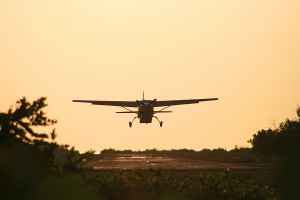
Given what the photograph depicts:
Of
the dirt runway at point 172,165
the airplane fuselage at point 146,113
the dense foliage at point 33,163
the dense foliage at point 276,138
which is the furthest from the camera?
the dense foliage at point 276,138

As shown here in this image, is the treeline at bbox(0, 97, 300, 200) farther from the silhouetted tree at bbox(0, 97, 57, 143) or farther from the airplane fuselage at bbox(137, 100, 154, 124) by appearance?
the airplane fuselage at bbox(137, 100, 154, 124)

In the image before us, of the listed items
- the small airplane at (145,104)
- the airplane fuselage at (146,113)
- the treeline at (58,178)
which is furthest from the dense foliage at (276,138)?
the treeline at (58,178)

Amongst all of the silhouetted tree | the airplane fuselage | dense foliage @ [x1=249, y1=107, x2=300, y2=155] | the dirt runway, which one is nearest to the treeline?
the silhouetted tree

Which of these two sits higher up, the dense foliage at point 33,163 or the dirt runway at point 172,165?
the dirt runway at point 172,165

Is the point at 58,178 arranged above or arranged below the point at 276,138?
below

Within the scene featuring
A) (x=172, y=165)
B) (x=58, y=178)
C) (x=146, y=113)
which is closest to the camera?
(x=58, y=178)

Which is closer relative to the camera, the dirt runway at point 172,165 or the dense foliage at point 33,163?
the dense foliage at point 33,163

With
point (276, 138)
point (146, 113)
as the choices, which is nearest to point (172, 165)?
point (146, 113)

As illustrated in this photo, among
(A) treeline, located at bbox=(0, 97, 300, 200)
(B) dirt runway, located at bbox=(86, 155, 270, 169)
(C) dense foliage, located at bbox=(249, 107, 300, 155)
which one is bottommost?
(A) treeline, located at bbox=(0, 97, 300, 200)

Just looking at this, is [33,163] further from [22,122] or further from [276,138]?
[276,138]

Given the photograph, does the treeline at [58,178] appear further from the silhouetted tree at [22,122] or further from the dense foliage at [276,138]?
the dense foliage at [276,138]

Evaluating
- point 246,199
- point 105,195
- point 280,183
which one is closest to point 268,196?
point 246,199

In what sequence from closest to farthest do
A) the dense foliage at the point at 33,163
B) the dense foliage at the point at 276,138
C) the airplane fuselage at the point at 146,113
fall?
1. the dense foliage at the point at 33,163
2. the airplane fuselage at the point at 146,113
3. the dense foliage at the point at 276,138

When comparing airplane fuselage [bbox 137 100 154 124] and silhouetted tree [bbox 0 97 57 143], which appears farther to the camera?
airplane fuselage [bbox 137 100 154 124]
